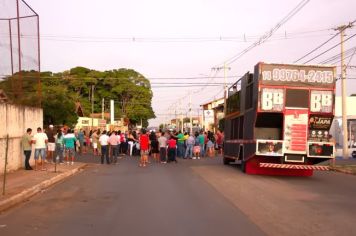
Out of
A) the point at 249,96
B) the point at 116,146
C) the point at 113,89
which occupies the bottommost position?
the point at 116,146

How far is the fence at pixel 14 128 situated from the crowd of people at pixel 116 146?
401mm

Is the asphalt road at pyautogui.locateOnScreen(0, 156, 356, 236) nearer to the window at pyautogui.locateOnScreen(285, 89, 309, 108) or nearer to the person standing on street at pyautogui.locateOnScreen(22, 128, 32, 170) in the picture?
the window at pyautogui.locateOnScreen(285, 89, 309, 108)

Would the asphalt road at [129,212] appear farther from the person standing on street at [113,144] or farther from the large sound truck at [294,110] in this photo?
the person standing on street at [113,144]

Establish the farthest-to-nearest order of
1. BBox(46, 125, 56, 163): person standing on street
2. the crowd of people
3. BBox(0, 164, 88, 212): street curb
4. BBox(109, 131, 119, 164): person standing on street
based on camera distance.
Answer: BBox(109, 131, 119, 164): person standing on street < BBox(46, 125, 56, 163): person standing on street < the crowd of people < BBox(0, 164, 88, 212): street curb

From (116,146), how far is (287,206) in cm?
1574

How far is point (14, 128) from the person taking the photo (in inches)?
760

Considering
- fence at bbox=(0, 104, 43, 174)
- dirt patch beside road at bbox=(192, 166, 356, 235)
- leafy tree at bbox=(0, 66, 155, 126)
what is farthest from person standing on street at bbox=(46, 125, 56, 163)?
leafy tree at bbox=(0, 66, 155, 126)

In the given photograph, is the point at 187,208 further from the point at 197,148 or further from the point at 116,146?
the point at 197,148

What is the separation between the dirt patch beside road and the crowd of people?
681 cm

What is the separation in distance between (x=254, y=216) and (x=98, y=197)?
4.46 meters

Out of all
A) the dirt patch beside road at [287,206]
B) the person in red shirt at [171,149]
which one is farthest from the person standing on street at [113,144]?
the dirt patch beside road at [287,206]

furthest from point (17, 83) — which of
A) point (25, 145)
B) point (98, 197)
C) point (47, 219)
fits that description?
point (47, 219)

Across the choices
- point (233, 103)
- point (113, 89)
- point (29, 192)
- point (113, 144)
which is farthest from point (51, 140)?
point (113, 89)

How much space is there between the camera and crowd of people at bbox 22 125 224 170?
2050cm
